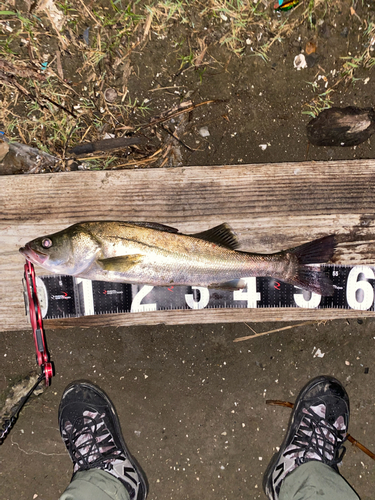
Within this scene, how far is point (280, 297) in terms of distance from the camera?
10.6 ft

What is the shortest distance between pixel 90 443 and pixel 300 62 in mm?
4964

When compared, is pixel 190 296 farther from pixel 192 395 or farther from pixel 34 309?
pixel 34 309

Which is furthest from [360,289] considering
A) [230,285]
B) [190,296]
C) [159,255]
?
[159,255]

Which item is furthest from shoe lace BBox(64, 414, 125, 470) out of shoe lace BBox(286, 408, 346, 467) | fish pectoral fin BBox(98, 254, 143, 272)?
shoe lace BBox(286, 408, 346, 467)

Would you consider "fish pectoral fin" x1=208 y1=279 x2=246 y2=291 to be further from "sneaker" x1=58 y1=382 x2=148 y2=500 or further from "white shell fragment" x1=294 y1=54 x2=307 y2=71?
"white shell fragment" x1=294 y1=54 x2=307 y2=71

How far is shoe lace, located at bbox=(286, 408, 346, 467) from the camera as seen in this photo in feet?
11.9

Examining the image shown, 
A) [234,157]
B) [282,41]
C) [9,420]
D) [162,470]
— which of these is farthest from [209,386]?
[282,41]

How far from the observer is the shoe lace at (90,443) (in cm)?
356

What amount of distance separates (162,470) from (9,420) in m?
1.88

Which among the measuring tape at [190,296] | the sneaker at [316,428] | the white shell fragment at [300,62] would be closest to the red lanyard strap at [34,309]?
the measuring tape at [190,296]

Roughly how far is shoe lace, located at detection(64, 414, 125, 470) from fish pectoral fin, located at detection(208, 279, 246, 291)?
7.04ft

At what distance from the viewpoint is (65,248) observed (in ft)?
9.18

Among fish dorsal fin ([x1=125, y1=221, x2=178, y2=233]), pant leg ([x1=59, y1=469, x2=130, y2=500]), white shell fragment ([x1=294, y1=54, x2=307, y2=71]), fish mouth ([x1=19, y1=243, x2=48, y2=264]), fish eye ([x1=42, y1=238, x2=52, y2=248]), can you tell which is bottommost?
pant leg ([x1=59, y1=469, x2=130, y2=500])

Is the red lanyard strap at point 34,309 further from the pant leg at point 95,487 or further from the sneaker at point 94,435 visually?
the pant leg at point 95,487
